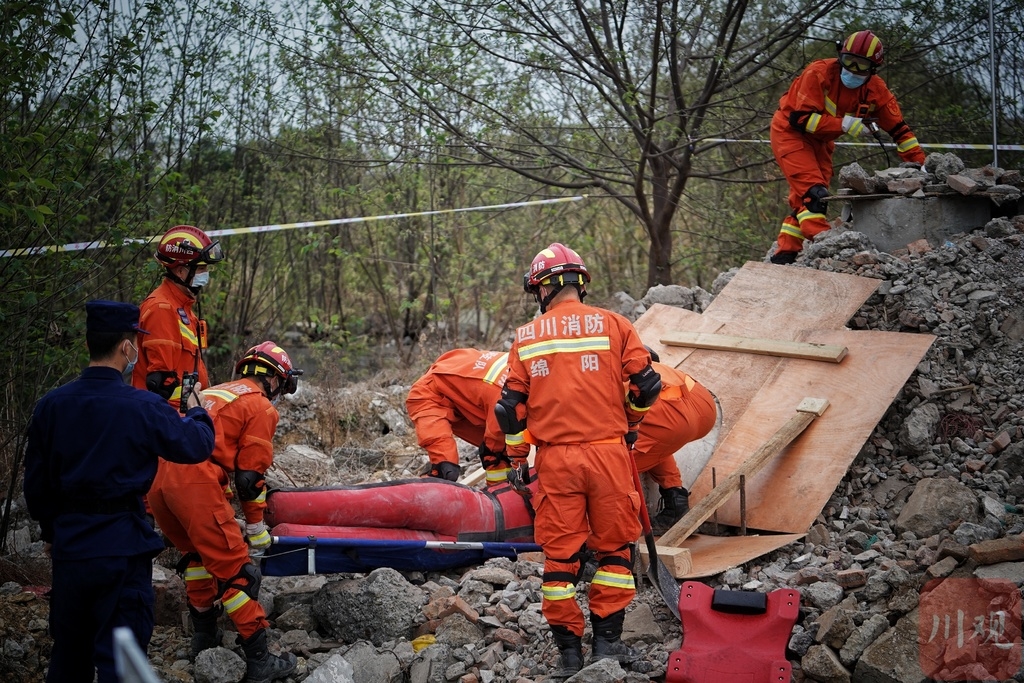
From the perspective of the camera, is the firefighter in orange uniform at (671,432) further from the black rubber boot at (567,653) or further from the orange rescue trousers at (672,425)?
the black rubber boot at (567,653)

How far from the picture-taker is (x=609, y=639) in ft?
13.7

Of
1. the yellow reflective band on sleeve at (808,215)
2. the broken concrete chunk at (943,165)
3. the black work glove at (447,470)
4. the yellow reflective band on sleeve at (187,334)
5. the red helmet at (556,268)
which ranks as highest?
the broken concrete chunk at (943,165)

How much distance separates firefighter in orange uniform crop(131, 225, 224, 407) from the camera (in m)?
5.00

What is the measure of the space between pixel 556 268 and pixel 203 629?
2.60 metres

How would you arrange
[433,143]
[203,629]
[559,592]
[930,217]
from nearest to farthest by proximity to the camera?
1. [559,592]
2. [203,629]
3. [930,217]
4. [433,143]

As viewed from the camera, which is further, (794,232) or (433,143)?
(433,143)

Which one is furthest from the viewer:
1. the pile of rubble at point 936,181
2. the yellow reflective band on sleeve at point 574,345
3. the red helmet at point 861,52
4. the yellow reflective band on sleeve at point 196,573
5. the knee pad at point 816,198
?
the knee pad at point 816,198

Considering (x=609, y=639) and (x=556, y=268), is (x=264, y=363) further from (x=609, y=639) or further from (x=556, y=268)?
(x=609, y=639)

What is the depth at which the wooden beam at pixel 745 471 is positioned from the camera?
16.6 ft

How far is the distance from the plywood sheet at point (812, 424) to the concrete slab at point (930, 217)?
1348 mm

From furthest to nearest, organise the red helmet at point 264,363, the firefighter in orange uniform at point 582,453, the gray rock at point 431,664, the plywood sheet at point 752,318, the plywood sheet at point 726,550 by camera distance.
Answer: the plywood sheet at point 752,318
the red helmet at point 264,363
the plywood sheet at point 726,550
the gray rock at point 431,664
the firefighter in orange uniform at point 582,453

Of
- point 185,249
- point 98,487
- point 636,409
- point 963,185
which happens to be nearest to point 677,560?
point 636,409

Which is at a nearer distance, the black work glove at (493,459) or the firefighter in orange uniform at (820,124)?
the black work glove at (493,459)

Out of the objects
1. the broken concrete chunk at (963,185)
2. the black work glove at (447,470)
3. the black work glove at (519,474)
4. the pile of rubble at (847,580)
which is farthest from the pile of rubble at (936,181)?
the black work glove at (519,474)
